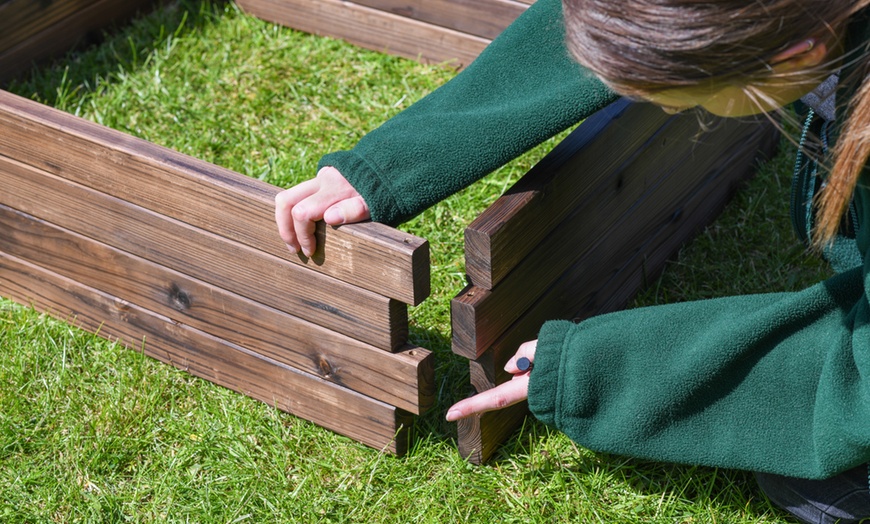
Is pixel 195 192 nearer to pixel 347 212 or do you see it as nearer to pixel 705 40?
pixel 347 212

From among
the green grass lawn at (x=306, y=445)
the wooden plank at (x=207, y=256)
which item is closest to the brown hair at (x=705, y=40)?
the wooden plank at (x=207, y=256)

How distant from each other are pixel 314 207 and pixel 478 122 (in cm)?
35

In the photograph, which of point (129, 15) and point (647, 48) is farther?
point (129, 15)

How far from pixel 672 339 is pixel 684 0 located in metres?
0.69

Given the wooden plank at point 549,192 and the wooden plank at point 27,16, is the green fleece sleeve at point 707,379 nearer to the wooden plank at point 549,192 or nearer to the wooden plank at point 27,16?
the wooden plank at point 549,192

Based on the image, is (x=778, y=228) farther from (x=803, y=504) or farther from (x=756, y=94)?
(x=756, y=94)

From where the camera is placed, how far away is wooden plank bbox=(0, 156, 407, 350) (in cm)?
191

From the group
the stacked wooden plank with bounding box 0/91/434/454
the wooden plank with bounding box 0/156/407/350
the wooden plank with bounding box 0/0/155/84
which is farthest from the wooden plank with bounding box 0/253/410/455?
the wooden plank with bounding box 0/0/155/84

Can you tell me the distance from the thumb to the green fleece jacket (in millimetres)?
26

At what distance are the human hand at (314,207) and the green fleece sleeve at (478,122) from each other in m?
0.03

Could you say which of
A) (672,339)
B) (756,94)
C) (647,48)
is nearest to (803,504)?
(672,339)

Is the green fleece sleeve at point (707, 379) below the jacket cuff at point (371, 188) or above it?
below

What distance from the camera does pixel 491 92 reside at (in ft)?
6.54

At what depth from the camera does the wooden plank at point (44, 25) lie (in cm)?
327
